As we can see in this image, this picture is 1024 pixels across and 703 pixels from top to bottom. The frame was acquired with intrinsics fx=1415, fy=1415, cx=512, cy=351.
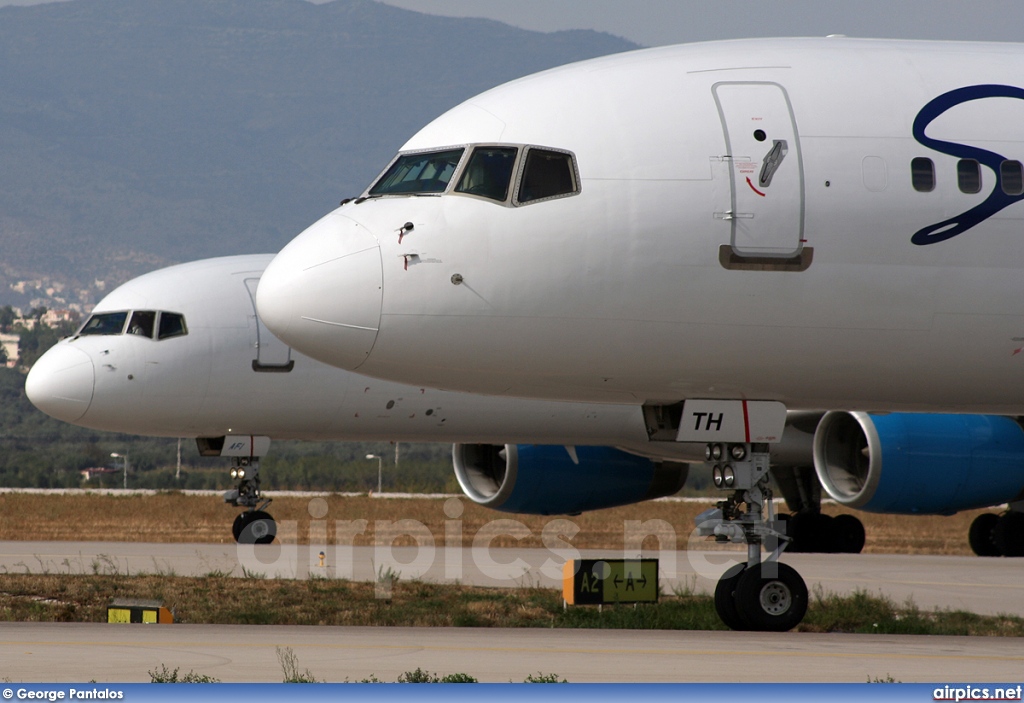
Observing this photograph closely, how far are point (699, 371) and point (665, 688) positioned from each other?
4900 mm

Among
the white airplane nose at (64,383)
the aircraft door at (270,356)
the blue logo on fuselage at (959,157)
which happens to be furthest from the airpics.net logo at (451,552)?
the blue logo on fuselage at (959,157)

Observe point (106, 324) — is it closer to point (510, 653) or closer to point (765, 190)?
point (765, 190)

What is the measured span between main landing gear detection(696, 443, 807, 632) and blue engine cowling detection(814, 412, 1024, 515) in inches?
213

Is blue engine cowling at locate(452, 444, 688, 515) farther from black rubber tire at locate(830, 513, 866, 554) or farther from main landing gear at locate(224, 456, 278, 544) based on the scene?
main landing gear at locate(224, 456, 278, 544)

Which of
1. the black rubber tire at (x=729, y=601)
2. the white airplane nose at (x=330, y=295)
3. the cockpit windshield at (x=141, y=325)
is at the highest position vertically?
the cockpit windshield at (x=141, y=325)

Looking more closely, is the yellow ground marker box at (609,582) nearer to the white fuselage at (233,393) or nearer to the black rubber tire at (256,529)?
the white fuselage at (233,393)

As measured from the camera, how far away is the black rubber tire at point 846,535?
77.1ft

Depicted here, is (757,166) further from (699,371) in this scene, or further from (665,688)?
(665,688)

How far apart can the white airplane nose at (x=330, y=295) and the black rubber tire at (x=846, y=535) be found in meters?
14.1

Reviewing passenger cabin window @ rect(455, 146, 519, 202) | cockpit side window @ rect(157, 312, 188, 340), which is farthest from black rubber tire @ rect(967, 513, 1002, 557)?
passenger cabin window @ rect(455, 146, 519, 202)

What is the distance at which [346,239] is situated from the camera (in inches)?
444

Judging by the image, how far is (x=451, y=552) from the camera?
75.2ft

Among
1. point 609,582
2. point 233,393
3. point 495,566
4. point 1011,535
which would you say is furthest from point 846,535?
point 609,582

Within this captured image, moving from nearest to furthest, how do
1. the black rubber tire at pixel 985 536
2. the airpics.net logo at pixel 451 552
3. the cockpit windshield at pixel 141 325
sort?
the airpics.net logo at pixel 451 552
the cockpit windshield at pixel 141 325
the black rubber tire at pixel 985 536
